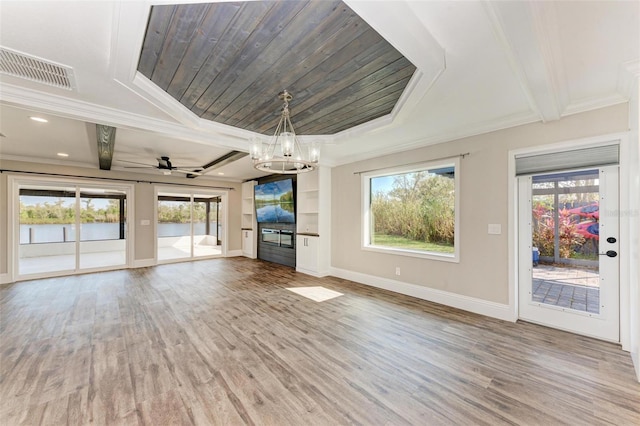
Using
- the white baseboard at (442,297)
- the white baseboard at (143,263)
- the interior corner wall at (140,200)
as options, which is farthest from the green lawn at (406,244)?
the white baseboard at (143,263)

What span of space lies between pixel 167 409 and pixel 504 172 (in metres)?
4.24

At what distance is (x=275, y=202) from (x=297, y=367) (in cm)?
509

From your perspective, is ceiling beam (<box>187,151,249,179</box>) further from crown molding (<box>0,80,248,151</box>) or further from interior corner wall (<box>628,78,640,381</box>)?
interior corner wall (<box>628,78,640,381</box>)

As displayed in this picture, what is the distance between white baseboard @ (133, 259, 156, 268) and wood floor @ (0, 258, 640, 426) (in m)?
2.73

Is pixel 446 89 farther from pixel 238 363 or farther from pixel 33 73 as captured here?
pixel 33 73

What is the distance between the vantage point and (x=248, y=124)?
11.5 feet

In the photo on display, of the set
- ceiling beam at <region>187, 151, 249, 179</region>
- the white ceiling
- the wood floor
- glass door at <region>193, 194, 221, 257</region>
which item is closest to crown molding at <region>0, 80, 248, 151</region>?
the white ceiling

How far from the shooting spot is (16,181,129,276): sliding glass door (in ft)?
18.5

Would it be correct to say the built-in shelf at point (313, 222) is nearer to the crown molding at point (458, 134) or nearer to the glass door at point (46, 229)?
the crown molding at point (458, 134)

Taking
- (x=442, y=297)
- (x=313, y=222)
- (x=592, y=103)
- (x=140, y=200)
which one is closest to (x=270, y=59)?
(x=592, y=103)

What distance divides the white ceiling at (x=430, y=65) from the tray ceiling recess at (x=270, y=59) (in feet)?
0.54

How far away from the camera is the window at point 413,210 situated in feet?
12.9

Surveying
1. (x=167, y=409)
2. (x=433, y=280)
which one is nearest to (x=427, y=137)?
(x=433, y=280)

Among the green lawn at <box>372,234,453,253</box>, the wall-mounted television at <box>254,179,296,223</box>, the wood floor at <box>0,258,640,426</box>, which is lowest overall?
the wood floor at <box>0,258,640,426</box>
